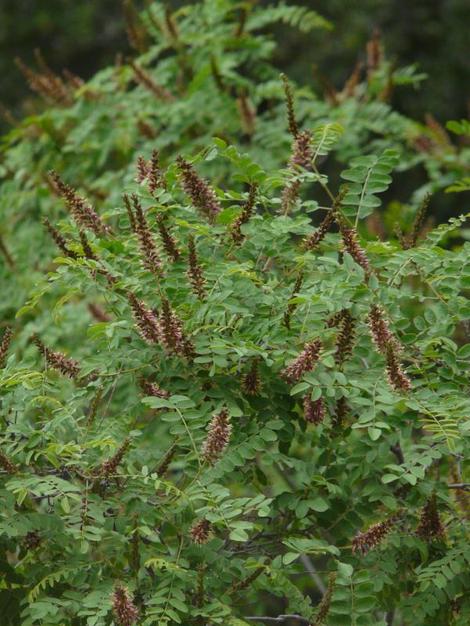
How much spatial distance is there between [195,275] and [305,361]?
1.13 feet

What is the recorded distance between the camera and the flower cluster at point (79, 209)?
2863 mm

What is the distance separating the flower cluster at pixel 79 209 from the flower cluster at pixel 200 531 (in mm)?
817

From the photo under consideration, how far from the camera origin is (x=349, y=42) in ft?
39.2

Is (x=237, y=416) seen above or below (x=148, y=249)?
below

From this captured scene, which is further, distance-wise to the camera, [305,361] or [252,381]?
[252,381]

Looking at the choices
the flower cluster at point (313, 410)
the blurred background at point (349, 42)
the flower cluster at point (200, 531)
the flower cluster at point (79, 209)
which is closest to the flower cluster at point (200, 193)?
the flower cluster at point (79, 209)

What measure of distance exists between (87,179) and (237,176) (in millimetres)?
2683

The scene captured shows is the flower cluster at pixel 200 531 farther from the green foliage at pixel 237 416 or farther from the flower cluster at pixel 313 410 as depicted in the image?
the flower cluster at pixel 313 410

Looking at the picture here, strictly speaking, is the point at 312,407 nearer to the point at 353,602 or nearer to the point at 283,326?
the point at 283,326

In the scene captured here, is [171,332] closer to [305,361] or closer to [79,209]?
[305,361]

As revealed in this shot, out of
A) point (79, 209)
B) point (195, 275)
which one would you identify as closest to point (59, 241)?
point (79, 209)

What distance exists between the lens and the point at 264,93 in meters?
5.29

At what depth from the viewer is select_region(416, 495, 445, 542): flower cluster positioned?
2.77m

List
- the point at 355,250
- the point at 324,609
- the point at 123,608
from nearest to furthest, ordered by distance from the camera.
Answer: the point at 123,608
the point at 324,609
the point at 355,250
